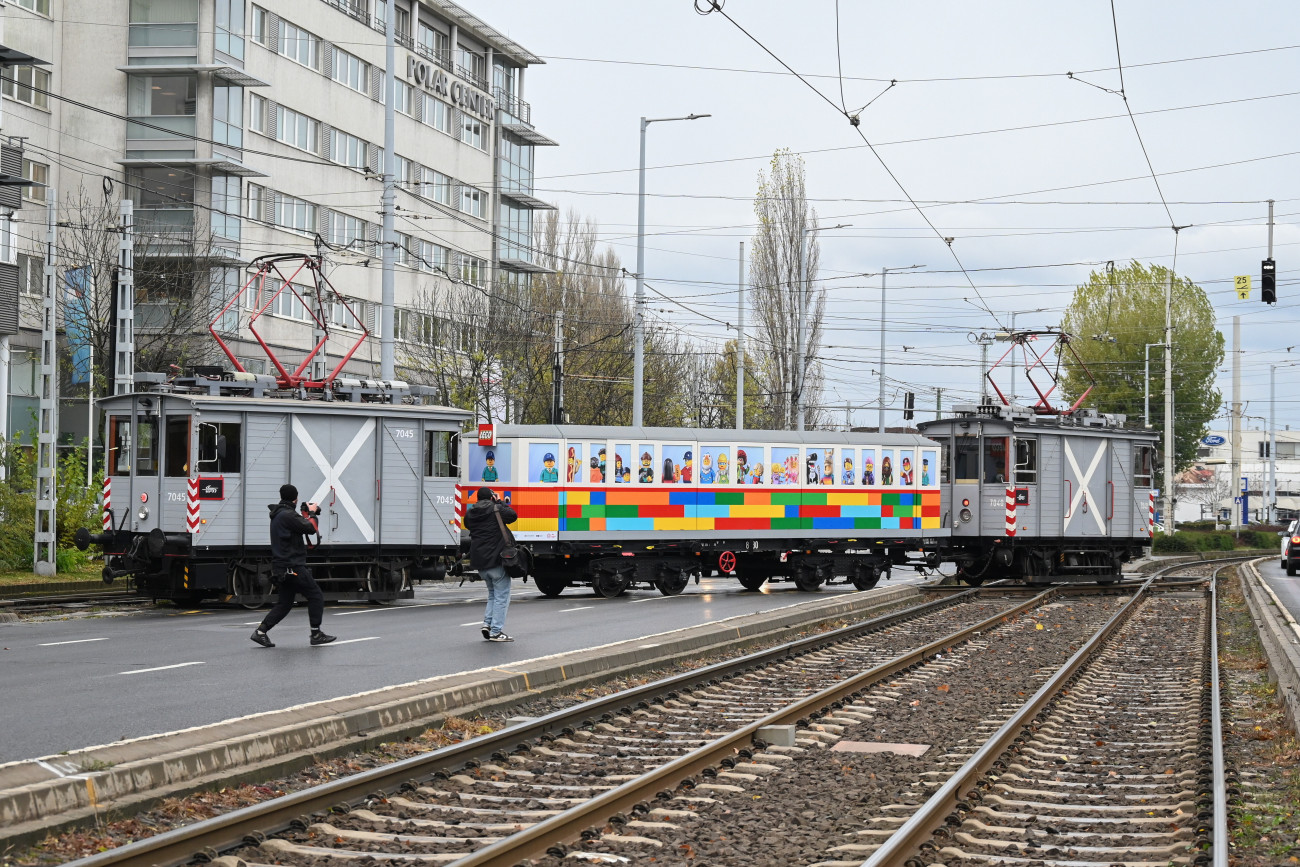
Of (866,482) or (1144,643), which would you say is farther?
(866,482)

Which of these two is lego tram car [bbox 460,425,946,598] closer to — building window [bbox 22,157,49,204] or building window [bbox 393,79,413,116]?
building window [bbox 22,157,49,204]

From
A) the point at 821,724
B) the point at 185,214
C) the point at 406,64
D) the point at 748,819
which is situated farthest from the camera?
the point at 406,64

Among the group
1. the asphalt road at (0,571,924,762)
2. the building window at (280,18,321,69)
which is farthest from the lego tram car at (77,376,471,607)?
the building window at (280,18,321,69)

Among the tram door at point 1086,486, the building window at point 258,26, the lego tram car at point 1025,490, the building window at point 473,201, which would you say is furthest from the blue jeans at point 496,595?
the building window at point 473,201

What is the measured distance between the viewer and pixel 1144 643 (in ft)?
67.5

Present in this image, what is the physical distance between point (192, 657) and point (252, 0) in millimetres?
38526

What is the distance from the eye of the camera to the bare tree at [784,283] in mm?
58688

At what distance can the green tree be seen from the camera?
7662 cm

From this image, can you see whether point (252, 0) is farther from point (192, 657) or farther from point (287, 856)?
point (287, 856)

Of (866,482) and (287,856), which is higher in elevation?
(866,482)

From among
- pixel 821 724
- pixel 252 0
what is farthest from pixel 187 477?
pixel 252 0

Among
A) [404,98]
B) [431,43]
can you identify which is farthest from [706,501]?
[431,43]

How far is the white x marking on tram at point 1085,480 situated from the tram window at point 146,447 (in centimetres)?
1873

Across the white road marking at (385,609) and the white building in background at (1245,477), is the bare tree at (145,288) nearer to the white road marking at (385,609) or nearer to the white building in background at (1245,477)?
the white road marking at (385,609)
